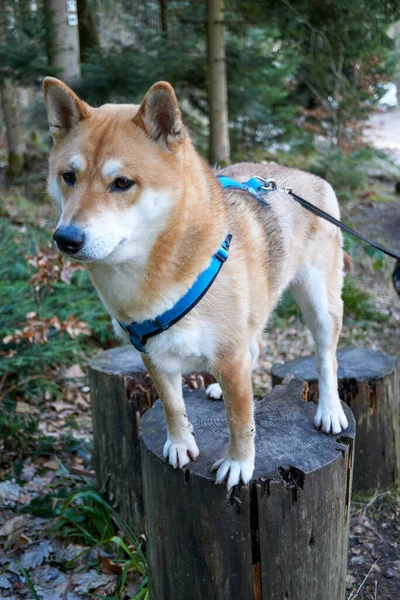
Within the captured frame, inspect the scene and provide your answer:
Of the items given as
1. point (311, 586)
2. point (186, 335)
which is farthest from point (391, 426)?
point (186, 335)

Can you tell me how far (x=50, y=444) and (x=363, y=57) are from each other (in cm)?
797

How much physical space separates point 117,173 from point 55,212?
6.27 meters

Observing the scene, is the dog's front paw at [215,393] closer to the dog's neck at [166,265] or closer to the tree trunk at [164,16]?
the dog's neck at [166,265]

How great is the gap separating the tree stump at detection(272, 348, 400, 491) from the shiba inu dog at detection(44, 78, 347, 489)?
3.95 ft

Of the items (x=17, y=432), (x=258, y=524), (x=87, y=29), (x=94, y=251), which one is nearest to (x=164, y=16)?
(x=87, y=29)

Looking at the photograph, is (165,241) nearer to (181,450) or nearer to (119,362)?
(181,450)

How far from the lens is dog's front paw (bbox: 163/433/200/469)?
8.30 feet

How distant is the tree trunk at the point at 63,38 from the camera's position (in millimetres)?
6047

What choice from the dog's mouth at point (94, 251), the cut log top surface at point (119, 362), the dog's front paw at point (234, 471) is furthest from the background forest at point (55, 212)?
the dog's mouth at point (94, 251)

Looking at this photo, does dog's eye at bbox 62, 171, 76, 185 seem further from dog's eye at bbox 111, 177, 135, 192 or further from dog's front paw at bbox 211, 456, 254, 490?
dog's front paw at bbox 211, 456, 254, 490

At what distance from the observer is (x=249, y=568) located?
7.89ft

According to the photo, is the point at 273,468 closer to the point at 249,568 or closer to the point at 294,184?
the point at 249,568

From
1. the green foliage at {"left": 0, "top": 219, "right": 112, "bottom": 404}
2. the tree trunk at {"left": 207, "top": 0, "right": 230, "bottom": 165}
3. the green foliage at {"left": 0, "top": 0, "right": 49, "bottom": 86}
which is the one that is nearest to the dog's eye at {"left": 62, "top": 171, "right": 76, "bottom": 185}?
the green foliage at {"left": 0, "top": 219, "right": 112, "bottom": 404}

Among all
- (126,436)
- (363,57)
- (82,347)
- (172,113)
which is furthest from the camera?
(363,57)
